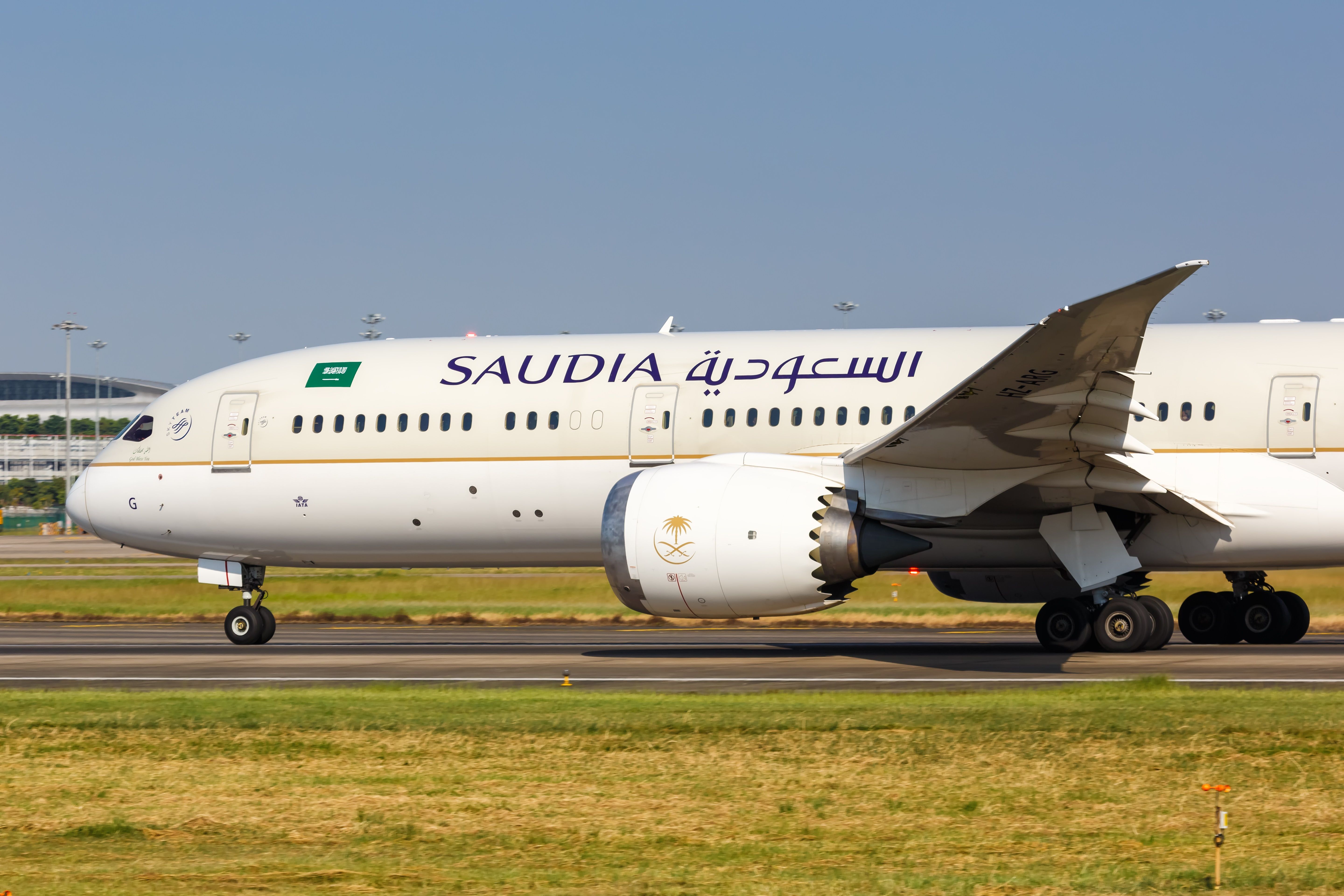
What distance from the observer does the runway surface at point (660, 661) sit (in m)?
15.2

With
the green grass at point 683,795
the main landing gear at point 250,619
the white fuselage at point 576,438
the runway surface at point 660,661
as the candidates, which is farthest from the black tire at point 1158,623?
the main landing gear at point 250,619

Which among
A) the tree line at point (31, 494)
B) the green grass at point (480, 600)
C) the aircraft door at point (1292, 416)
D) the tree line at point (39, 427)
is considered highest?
the tree line at point (39, 427)

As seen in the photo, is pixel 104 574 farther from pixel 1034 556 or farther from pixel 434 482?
pixel 1034 556

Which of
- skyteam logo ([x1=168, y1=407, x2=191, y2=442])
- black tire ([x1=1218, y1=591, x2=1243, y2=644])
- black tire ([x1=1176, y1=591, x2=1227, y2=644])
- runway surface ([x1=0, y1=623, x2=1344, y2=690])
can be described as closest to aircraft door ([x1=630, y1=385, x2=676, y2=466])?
runway surface ([x1=0, y1=623, x2=1344, y2=690])

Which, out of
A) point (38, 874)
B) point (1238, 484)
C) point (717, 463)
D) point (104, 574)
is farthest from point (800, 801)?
point (104, 574)

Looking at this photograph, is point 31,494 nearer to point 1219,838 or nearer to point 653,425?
point 653,425

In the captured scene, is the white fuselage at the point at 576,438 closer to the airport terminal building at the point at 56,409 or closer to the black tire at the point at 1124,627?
the black tire at the point at 1124,627

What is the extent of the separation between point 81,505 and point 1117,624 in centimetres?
1531

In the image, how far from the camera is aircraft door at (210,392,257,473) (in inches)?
851

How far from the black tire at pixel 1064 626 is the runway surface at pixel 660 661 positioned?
279 millimetres

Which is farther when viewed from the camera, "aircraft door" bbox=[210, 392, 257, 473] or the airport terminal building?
the airport terminal building

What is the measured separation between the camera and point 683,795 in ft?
29.2

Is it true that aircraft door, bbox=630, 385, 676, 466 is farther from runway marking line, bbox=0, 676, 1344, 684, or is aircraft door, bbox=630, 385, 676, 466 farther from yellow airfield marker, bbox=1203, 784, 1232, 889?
yellow airfield marker, bbox=1203, 784, 1232, 889

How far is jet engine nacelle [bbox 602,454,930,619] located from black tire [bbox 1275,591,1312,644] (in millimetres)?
6065
